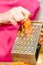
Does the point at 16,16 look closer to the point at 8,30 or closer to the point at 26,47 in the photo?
the point at 8,30

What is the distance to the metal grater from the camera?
0.69 m

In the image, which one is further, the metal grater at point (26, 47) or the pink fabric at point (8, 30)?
the pink fabric at point (8, 30)

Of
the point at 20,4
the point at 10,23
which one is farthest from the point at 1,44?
the point at 20,4

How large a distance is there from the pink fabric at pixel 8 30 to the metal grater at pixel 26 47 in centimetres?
6

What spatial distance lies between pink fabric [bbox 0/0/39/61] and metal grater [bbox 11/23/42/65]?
6 cm

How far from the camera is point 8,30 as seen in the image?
0.91 m

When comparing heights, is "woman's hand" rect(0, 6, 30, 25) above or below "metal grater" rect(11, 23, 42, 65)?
above

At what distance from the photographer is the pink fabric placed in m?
0.79

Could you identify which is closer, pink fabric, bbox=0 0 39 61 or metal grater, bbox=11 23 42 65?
metal grater, bbox=11 23 42 65

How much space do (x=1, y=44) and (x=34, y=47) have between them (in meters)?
0.19

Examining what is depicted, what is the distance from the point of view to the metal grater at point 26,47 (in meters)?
0.69

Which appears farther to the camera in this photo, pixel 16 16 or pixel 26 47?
pixel 16 16

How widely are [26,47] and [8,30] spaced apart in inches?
8.4

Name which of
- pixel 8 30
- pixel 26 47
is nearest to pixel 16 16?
pixel 8 30
